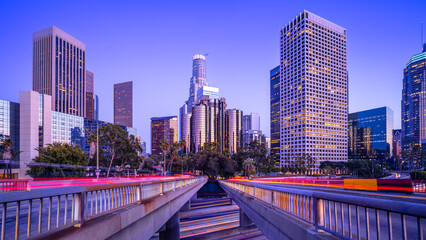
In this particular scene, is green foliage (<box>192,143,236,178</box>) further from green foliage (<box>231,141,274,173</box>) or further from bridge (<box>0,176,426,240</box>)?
bridge (<box>0,176,426,240</box>)

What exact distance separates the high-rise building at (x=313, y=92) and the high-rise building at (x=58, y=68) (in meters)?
153

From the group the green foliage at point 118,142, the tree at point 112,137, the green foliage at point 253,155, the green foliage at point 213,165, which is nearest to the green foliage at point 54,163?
the green foliage at point 118,142

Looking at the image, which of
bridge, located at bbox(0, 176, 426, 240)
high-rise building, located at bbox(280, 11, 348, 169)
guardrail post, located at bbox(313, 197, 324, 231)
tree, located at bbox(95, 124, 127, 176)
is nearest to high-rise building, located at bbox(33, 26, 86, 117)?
tree, located at bbox(95, 124, 127, 176)

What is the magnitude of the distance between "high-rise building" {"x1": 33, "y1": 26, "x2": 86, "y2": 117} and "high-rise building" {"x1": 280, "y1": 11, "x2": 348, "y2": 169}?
153447mm

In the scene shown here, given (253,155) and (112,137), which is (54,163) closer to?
(112,137)

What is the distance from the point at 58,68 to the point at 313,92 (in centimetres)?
17569

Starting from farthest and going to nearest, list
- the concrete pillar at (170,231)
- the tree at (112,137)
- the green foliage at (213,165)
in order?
1. the green foliage at (213,165)
2. the tree at (112,137)
3. the concrete pillar at (170,231)

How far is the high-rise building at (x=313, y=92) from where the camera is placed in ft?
508

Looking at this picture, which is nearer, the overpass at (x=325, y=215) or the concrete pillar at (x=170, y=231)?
the overpass at (x=325, y=215)

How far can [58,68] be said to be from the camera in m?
182

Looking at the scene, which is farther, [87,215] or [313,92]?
[313,92]

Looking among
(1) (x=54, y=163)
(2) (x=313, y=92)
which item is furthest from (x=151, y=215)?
(2) (x=313, y=92)

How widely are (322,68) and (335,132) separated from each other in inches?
1644

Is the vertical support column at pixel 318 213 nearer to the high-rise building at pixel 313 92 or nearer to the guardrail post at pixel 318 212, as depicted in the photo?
the guardrail post at pixel 318 212
